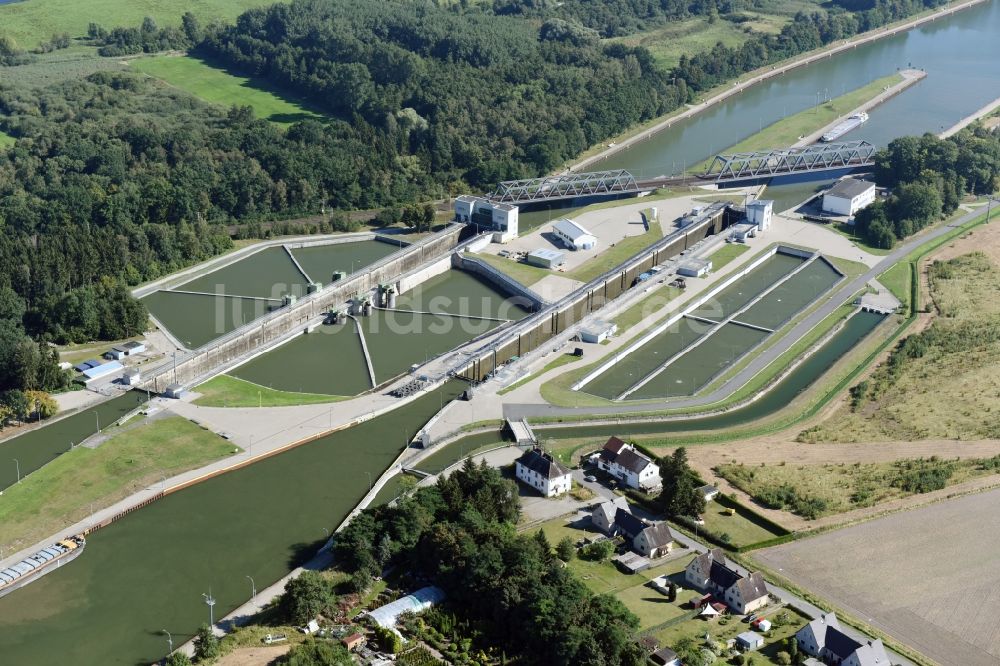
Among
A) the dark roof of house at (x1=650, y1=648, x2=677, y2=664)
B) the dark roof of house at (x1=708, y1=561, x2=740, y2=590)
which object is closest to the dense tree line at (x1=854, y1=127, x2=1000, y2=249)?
the dark roof of house at (x1=708, y1=561, x2=740, y2=590)

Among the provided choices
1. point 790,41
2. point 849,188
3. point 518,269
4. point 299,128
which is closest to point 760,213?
point 849,188

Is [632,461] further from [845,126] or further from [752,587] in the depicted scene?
[845,126]

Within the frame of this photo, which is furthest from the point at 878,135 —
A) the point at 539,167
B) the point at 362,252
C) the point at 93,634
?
the point at 93,634

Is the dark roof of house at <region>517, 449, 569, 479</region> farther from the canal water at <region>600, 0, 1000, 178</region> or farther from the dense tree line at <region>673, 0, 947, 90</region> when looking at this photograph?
the dense tree line at <region>673, 0, 947, 90</region>

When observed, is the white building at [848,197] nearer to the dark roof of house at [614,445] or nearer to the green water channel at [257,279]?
the green water channel at [257,279]

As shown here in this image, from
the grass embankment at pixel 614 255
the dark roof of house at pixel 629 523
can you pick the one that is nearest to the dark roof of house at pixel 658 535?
the dark roof of house at pixel 629 523
